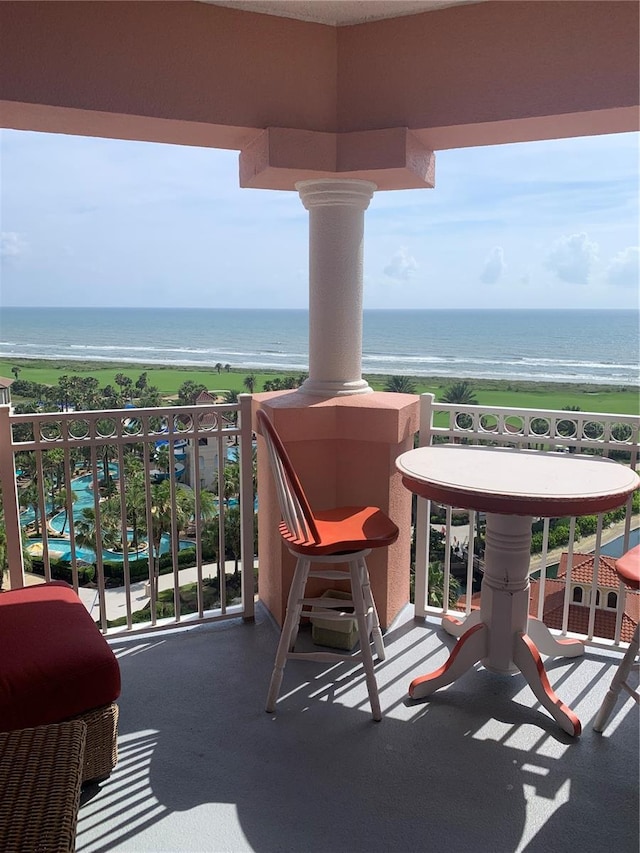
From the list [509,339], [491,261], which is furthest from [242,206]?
[509,339]

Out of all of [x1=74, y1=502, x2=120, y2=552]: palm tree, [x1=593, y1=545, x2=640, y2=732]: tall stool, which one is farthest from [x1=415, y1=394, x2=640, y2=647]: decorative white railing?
[x1=74, y1=502, x2=120, y2=552]: palm tree

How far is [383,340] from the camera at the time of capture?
40.7 meters

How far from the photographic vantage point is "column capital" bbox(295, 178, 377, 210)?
3.01m

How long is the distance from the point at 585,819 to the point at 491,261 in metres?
44.1

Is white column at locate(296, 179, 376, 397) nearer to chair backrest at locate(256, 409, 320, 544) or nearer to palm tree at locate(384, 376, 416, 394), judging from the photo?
chair backrest at locate(256, 409, 320, 544)

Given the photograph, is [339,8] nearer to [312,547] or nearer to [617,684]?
[312,547]

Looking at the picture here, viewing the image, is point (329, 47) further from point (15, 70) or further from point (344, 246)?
point (15, 70)

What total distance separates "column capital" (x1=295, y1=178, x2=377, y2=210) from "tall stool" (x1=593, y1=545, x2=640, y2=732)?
200cm

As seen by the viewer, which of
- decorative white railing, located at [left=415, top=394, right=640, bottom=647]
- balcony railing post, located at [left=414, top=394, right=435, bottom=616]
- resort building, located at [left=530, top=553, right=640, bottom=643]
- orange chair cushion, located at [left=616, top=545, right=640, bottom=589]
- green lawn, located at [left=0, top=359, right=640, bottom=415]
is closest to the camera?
orange chair cushion, located at [left=616, top=545, right=640, bottom=589]

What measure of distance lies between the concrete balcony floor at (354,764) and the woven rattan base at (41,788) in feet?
1.96

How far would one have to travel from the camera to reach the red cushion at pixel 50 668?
71.2 inches

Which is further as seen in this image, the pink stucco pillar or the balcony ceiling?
the pink stucco pillar

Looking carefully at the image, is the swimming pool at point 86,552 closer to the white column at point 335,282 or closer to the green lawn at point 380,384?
the green lawn at point 380,384

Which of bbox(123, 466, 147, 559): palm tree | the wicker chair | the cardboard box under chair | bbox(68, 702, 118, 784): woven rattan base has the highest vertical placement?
the wicker chair
